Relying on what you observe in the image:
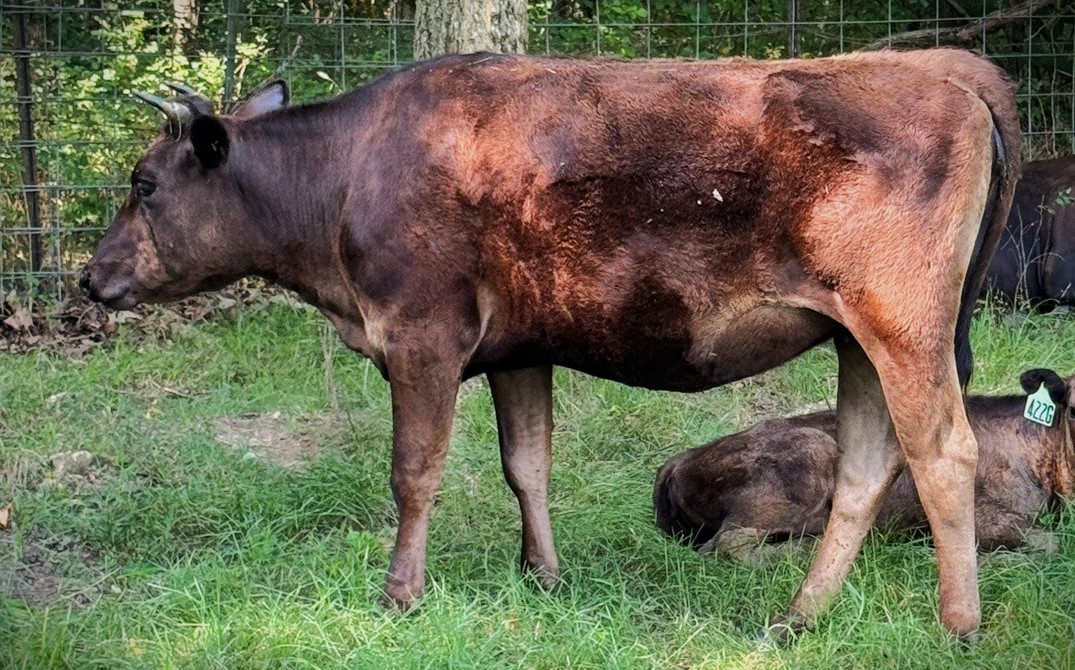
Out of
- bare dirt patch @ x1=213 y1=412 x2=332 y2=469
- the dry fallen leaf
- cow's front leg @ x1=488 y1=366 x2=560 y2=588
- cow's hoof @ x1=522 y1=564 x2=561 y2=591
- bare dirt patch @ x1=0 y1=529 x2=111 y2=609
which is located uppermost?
cow's front leg @ x1=488 y1=366 x2=560 y2=588

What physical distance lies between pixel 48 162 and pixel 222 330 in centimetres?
216

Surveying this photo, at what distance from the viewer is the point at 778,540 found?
677cm

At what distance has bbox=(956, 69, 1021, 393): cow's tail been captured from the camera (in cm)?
543

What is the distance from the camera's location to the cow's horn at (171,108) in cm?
608

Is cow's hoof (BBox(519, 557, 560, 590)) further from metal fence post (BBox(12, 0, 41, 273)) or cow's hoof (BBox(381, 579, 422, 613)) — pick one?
metal fence post (BBox(12, 0, 41, 273))

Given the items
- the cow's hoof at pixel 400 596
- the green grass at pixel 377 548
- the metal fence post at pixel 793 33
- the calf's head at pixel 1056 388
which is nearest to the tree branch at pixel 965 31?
the metal fence post at pixel 793 33

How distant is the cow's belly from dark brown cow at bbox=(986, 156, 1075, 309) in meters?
5.32

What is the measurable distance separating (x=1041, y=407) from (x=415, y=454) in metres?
3.04

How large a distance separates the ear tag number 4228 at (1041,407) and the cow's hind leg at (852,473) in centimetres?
125

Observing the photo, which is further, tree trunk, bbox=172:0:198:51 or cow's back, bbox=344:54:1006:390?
tree trunk, bbox=172:0:198:51

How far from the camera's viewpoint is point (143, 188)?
20.6 feet

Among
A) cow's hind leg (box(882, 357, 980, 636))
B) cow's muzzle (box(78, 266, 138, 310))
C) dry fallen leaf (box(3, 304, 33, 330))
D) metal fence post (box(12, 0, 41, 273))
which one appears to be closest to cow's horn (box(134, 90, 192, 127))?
cow's muzzle (box(78, 266, 138, 310))

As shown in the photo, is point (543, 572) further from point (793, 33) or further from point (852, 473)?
point (793, 33)

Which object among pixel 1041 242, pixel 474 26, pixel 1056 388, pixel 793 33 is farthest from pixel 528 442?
pixel 1041 242
